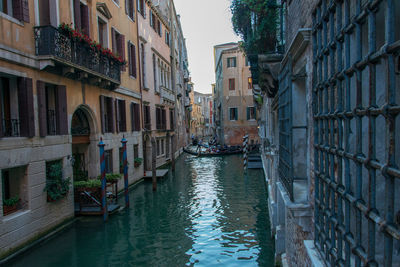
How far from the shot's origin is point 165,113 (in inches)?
921

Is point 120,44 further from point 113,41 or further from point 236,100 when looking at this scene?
point 236,100

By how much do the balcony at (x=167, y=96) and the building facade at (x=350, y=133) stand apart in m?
18.2

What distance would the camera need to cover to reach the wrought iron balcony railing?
691 centimetres

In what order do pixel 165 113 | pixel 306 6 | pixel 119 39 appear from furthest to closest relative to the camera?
1. pixel 165 113
2. pixel 119 39
3. pixel 306 6

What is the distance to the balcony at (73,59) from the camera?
7.64 metres

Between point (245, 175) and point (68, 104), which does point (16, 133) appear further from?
point (245, 175)

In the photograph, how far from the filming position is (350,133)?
2092mm

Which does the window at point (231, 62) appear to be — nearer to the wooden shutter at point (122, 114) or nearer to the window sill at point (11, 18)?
the wooden shutter at point (122, 114)

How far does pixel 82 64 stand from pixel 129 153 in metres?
5.95

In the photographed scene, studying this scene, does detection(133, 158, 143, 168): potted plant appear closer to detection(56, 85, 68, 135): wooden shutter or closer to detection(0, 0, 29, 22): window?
detection(56, 85, 68, 135): wooden shutter

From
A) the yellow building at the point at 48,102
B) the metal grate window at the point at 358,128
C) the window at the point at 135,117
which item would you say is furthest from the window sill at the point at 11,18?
the window at the point at 135,117

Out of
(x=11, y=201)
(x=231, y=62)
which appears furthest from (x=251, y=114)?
(x=11, y=201)

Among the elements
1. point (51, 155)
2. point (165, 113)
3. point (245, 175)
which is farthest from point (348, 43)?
point (165, 113)

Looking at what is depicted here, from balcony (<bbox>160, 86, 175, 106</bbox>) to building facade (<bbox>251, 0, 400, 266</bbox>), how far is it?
18216 mm
